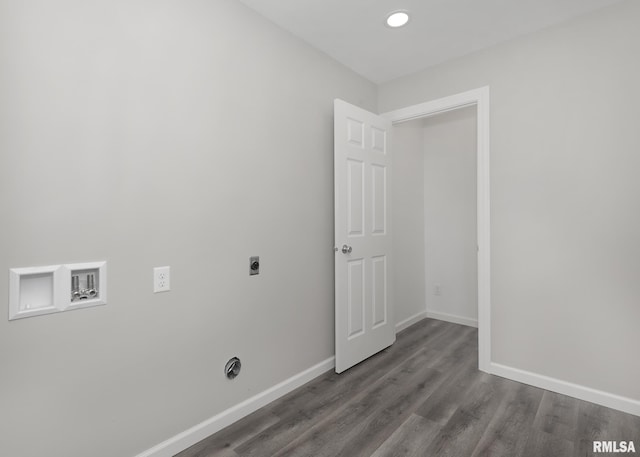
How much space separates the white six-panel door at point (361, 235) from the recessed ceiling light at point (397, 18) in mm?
614

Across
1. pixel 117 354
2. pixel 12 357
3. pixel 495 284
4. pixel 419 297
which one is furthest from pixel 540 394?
pixel 12 357

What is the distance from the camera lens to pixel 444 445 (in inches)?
68.1

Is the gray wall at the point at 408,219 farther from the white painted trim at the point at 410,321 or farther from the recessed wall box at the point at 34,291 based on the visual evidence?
the recessed wall box at the point at 34,291

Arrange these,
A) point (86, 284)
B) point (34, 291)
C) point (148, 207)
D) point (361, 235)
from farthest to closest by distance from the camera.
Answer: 1. point (361, 235)
2. point (148, 207)
3. point (86, 284)
4. point (34, 291)

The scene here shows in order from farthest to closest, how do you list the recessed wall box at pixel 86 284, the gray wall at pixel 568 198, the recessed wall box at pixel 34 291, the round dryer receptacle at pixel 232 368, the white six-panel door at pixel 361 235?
the white six-panel door at pixel 361 235, the gray wall at pixel 568 198, the round dryer receptacle at pixel 232 368, the recessed wall box at pixel 86 284, the recessed wall box at pixel 34 291

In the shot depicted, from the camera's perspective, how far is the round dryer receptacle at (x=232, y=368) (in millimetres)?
1933

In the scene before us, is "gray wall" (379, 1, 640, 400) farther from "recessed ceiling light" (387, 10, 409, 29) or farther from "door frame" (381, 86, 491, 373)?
"recessed ceiling light" (387, 10, 409, 29)

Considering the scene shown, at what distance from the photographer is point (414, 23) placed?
7.38 feet

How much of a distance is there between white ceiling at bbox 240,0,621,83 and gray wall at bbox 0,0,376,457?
18cm

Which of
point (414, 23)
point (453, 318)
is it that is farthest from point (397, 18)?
point (453, 318)

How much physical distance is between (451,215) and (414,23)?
87.8 inches

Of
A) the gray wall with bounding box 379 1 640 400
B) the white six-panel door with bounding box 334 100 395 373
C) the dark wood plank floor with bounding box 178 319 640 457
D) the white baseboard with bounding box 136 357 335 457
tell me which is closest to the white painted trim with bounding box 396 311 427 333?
the white six-panel door with bounding box 334 100 395 373

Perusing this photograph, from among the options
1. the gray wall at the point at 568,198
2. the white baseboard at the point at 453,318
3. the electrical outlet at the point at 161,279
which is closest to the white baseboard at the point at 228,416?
the electrical outlet at the point at 161,279

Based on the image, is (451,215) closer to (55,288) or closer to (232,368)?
(232,368)
